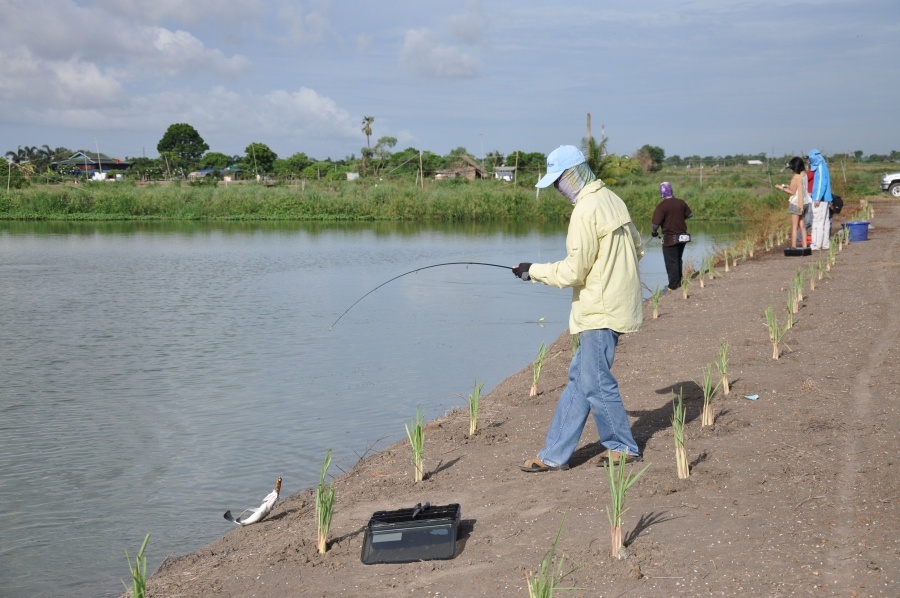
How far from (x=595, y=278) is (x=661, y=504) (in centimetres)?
116

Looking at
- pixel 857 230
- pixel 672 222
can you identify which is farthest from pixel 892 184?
pixel 672 222

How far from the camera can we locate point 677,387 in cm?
732

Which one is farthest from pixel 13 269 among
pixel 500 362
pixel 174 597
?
pixel 174 597

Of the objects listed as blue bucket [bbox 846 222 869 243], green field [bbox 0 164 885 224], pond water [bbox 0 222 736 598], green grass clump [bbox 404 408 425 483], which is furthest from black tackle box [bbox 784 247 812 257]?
green field [bbox 0 164 885 224]

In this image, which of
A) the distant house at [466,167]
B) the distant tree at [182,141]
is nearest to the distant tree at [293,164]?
the distant house at [466,167]

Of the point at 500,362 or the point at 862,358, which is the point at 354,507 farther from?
the point at 500,362

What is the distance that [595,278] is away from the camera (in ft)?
15.8

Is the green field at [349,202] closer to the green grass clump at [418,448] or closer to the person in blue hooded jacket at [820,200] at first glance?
the person in blue hooded jacket at [820,200]

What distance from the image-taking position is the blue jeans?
4.89 m

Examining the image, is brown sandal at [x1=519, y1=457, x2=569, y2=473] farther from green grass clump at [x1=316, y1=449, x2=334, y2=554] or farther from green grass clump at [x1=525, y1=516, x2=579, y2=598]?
green grass clump at [x1=316, y1=449, x2=334, y2=554]

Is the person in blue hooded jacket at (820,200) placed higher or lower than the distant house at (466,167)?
lower

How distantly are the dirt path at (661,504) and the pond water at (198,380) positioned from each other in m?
0.73

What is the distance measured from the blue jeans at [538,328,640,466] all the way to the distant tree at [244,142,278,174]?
7932cm

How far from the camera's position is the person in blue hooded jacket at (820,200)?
15.0 m
